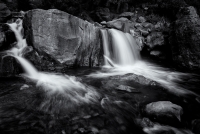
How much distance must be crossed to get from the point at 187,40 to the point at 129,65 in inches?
144

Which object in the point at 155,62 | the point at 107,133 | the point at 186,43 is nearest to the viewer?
the point at 107,133

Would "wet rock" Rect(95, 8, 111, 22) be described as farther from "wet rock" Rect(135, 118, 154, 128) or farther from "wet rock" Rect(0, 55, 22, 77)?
"wet rock" Rect(135, 118, 154, 128)

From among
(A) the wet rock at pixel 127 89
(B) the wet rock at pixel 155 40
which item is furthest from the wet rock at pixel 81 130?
(B) the wet rock at pixel 155 40

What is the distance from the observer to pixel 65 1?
1623cm

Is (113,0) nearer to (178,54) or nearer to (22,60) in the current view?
(178,54)

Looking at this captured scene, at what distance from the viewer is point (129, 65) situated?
8.94 m

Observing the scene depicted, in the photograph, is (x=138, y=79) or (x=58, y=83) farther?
(x=138, y=79)

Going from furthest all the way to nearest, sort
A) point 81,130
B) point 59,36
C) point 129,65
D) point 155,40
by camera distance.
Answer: point 155,40 < point 129,65 < point 59,36 < point 81,130

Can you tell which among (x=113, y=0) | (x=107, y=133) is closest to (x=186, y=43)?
(x=107, y=133)

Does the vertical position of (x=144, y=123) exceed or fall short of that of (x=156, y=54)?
it falls short

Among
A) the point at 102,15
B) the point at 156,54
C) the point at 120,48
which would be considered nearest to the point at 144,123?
the point at 120,48

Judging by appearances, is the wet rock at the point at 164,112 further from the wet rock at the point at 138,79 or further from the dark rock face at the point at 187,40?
the dark rock face at the point at 187,40

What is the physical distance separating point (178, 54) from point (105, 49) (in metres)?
4.65

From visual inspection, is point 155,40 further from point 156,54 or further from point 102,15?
point 102,15
